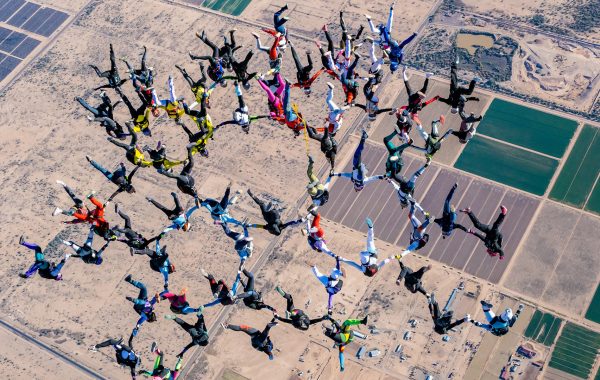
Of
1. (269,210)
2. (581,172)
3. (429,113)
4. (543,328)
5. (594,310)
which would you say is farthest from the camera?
(429,113)

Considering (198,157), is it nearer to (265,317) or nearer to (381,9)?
(265,317)

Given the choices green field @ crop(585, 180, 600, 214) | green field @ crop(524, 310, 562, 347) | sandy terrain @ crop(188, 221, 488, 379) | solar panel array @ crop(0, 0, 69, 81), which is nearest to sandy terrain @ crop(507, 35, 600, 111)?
green field @ crop(585, 180, 600, 214)

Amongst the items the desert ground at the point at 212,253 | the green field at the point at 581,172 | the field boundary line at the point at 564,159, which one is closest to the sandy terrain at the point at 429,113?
the desert ground at the point at 212,253

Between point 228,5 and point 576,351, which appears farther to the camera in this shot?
point 228,5

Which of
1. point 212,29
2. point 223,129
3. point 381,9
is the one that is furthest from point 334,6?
point 223,129

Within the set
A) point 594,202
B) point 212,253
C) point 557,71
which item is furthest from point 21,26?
point 594,202

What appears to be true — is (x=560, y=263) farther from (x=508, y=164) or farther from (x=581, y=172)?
(x=508, y=164)
